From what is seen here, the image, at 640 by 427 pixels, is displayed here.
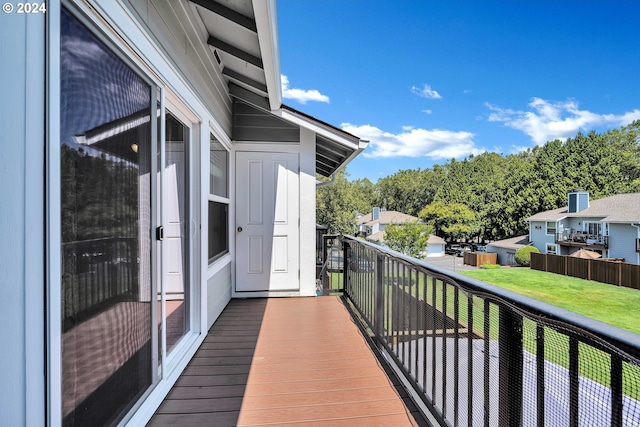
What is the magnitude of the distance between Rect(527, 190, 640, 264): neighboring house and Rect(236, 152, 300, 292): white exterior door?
22249 millimetres

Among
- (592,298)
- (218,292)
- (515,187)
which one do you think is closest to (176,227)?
(218,292)

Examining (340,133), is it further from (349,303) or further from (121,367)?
(121,367)

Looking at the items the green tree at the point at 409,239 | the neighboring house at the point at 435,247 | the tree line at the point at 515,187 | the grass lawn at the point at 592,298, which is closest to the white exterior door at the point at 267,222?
the grass lawn at the point at 592,298

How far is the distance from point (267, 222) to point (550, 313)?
363 centimetres

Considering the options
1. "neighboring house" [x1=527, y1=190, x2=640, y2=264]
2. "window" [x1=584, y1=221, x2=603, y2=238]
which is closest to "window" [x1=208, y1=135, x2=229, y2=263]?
"neighboring house" [x1=527, y1=190, x2=640, y2=264]

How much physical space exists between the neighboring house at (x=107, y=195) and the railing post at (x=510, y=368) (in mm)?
1490

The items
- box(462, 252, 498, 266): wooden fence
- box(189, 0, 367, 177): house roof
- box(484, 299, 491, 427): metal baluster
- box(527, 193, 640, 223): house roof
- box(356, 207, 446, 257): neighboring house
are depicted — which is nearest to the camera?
box(484, 299, 491, 427): metal baluster

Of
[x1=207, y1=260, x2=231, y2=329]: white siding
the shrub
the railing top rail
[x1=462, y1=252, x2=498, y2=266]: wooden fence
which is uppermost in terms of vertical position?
the railing top rail

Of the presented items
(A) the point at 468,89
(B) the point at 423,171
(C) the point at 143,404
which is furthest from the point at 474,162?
(C) the point at 143,404

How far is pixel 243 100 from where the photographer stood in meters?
3.96
